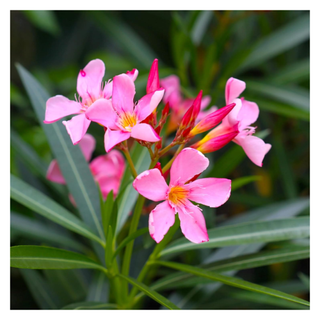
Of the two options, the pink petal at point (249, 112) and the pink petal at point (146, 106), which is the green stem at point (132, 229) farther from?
the pink petal at point (249, 112)

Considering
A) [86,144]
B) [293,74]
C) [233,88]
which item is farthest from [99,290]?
[293,74]

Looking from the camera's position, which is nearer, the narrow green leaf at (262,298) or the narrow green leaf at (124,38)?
the narrow green leaf at (262,298)

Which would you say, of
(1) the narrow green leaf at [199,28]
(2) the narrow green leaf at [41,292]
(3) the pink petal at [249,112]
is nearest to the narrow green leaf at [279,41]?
(1) the narrow green leaf at [199,28]

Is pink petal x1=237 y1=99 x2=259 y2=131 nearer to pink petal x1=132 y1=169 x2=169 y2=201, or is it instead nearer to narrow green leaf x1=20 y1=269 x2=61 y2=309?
pink petal x1=132 y1=169 x2=169 y2=201

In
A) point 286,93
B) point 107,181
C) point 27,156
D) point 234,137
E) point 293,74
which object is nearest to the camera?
point 234,137

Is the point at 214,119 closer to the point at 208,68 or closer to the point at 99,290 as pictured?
the point at 99,290

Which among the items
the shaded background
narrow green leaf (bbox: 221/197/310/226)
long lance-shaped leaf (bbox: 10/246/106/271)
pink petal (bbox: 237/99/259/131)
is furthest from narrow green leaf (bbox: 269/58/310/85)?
long lance-shaped leaf (bbox: 10/246/106/271)

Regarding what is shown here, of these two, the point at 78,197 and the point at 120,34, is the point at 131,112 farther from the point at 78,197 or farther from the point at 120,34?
the point at 120,34

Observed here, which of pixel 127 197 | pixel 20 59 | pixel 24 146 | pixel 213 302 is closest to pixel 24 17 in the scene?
pixel 20 59
